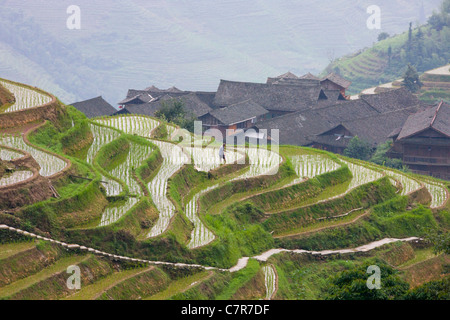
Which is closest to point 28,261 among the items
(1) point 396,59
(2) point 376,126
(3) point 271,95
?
(2) point 376,126

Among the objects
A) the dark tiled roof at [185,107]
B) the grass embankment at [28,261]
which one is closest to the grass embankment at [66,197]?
the grass embankment at [28,261]

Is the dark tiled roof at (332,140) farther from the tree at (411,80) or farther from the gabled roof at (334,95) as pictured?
the tree at (411,80)

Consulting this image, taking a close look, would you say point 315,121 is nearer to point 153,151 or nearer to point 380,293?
point 153,151

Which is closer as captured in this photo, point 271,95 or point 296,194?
point 296,194

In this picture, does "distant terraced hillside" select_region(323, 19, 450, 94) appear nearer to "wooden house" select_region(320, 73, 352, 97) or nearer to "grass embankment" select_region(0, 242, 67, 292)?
"wooden house" select_region(320, 73, 352, 97)

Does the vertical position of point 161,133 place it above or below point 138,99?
above

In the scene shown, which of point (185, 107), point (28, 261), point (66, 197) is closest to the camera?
point (28, 261)

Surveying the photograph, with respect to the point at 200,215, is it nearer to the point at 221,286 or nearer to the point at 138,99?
the point at 221,286

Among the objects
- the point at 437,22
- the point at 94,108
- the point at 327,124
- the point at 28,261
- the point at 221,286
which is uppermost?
the point at 437,22

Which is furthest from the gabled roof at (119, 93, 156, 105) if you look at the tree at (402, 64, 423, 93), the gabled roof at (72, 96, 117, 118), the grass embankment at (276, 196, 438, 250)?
the grass embankment at (276, 196, 438, 250)
